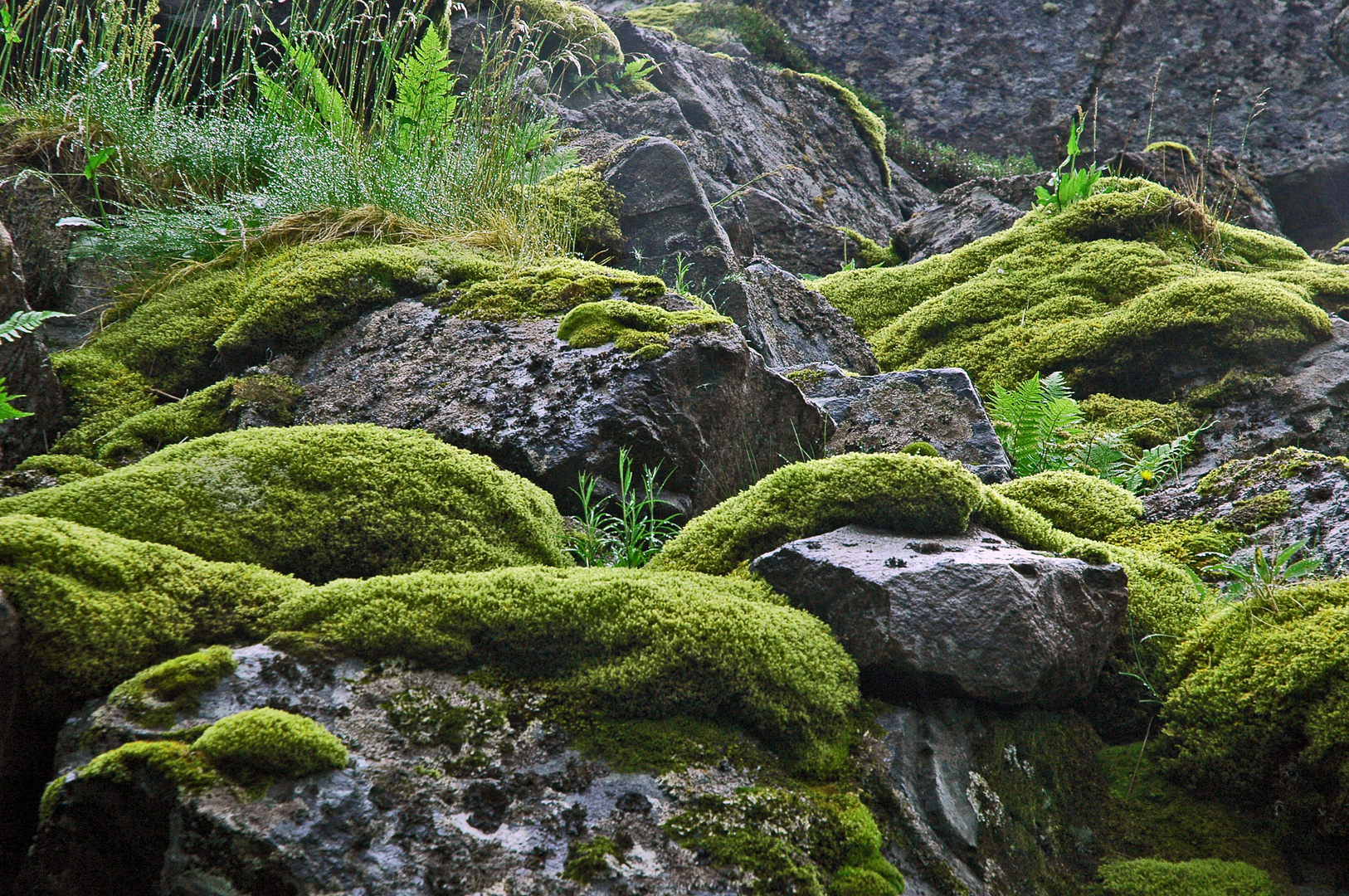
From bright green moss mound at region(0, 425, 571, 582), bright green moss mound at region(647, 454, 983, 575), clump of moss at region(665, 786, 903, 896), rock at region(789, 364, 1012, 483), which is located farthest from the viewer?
rock at region(789, 364, 1012, 483)

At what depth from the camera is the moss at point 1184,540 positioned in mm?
3174

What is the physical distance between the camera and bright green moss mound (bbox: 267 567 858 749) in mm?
2047

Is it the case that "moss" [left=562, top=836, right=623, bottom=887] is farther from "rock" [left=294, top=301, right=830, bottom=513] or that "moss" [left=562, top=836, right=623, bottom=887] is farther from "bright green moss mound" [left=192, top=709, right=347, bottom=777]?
"rock" [left=294, top=301, right=830, bottom=513]

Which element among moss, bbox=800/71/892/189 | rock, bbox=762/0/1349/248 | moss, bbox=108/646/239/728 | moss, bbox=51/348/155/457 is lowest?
moss, bbox=51/348/155/457

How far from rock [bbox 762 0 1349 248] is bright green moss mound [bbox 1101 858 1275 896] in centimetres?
996

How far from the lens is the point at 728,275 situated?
5.37 m

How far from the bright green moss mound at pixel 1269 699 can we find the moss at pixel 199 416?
11.5ft

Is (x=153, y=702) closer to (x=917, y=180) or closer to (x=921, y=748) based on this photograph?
(x=921, y=748)

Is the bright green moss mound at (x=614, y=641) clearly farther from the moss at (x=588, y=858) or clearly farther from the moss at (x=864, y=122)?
the moss at (x=864, y=122)

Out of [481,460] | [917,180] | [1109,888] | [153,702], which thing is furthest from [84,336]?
[917,180]

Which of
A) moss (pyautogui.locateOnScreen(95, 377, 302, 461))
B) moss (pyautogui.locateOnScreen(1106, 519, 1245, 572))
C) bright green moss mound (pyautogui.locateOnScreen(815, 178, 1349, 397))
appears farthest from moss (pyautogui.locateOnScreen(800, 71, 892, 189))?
moss (pyautogui.locateOnScreen(95, 377, 302, 461))

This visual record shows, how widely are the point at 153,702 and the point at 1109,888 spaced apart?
2.27m

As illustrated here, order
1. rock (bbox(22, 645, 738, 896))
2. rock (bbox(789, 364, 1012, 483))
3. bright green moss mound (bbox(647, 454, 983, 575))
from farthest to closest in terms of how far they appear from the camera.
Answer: rock (bbox(789, 364, 1012, 483)), bright green moss mound (bbox(647, 454, 983, 575)), rock (bbox(22, 645, 738, 896))

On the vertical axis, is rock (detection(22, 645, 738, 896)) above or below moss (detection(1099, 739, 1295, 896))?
above
